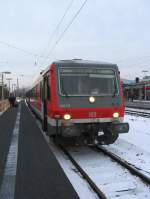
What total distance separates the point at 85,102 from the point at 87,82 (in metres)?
0.65

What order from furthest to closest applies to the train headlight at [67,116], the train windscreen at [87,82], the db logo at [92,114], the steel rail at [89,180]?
the train windscreen at [87,82]
the db logo at [92,114]
the train headlight at [67,116]
the steel rail at [89,180]

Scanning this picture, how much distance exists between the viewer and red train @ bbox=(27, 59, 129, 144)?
32.6 feet

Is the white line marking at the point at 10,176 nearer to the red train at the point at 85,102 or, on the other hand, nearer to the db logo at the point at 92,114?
the red train at the point at 85,102

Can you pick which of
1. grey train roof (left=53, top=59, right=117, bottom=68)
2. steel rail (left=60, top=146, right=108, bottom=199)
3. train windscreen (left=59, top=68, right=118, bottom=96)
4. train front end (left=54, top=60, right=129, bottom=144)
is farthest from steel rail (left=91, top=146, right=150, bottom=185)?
grey train roof (left=53, top=59, right=117, bottom=68)

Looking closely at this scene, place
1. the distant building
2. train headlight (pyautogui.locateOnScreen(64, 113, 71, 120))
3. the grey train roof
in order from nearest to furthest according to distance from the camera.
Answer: train headlight (pyautogui.locateOnScreen(64, 113, 71, 120)), the grey train roof, the distant building

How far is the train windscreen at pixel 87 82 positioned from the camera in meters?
10.3

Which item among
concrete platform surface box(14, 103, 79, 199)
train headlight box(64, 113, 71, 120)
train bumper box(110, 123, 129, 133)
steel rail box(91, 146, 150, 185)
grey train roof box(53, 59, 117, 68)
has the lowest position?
concrete platform surface box(14, 103, 79, 199)

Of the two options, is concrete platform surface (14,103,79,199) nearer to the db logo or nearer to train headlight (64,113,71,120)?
train headlight (64,113,71,120)

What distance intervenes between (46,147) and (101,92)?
2.83 meters

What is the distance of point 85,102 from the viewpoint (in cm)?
1023

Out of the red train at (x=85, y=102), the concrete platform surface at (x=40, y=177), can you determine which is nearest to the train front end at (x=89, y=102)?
the red train at (x=85, y=102)

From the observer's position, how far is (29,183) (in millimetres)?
7281

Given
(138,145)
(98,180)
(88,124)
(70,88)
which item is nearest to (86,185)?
(98,180)

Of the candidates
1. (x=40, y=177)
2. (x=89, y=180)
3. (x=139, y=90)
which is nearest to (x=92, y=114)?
(x=40, y=177)
